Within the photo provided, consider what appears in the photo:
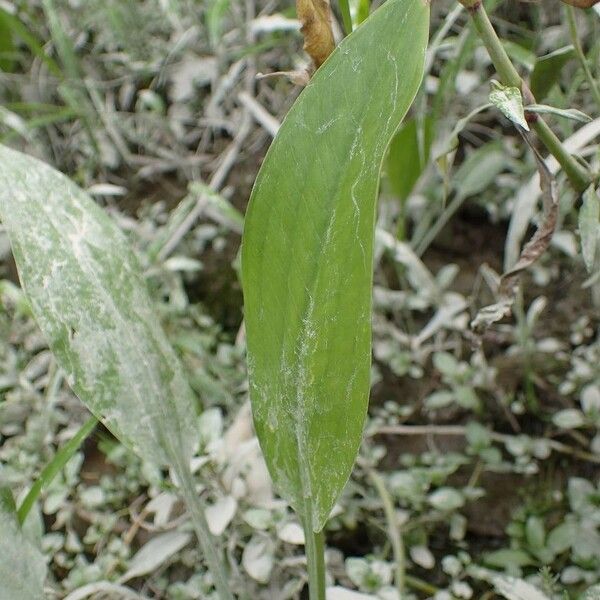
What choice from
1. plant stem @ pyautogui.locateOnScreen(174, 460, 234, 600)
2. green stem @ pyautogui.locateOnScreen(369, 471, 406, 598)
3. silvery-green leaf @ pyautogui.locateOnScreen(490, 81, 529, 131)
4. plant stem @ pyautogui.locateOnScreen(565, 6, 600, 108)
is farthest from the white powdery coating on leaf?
plant stem @ pyautogui.locateOnScreen(565, 6, 600, 108)

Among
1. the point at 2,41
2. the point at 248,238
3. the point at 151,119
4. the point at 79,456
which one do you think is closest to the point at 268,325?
the point at 248,238

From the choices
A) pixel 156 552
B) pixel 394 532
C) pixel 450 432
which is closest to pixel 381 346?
pixel 450 432

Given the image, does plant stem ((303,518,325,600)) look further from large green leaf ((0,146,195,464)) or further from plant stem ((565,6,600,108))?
plant stem ((565,6,600,108))

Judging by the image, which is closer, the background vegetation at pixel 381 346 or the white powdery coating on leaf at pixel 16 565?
the white powdery coating on leaf at pixel 16 565

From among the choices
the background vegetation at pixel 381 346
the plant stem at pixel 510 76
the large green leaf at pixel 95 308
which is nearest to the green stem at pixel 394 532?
the background vegetation at pixel 381 346

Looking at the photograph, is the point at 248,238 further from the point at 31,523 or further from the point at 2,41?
the point at 2,41

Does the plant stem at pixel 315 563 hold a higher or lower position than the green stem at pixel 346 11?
lower

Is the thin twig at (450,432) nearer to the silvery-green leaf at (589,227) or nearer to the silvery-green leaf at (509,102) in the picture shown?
the silvery-green leaf at (589,227)
